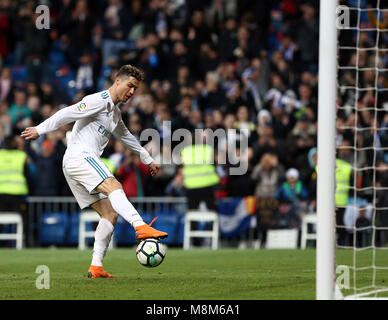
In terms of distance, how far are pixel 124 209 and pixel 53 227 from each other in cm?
760

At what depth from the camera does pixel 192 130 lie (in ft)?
54.3

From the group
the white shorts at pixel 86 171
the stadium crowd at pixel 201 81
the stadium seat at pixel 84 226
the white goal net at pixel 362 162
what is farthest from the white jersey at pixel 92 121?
the stadium seat at pixel 84 226

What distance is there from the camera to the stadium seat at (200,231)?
15906mm

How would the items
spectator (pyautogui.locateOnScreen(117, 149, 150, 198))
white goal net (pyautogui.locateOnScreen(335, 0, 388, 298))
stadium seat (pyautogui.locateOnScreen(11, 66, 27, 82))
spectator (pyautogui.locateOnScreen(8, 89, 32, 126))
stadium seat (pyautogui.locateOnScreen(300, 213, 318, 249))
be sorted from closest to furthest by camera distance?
white goal net (pyautogui.locateOnScreen(335, 0, 388, 298)) → stadium seat (pyautogui.locateOnScreen(300, 213, 318, 249)) → spectator (pyautogui.locateOnScreen(117, 149, 150, 198)) → spectator (pyautogui.locateOnScreen(8, 89, 32, 126)) → stadium seat (pyautogui.locateOnScreen(11, 66, 27, 82))

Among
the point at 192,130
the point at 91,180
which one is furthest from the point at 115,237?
the point at 91,180

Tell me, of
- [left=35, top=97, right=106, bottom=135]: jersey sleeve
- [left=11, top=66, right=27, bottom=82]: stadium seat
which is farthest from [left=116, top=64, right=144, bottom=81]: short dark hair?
[left=11, top=66, right=27, bottom=82]: stadium seat

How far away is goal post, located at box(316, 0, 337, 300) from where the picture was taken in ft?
23.3

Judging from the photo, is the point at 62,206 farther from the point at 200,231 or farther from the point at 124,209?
the point at 124,209

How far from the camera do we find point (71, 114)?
9219 millimetres

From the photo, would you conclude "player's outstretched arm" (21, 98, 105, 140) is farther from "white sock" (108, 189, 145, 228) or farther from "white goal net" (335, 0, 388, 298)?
"white goal net" (335, 0, 388, 298)

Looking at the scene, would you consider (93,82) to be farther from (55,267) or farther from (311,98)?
(55,267)

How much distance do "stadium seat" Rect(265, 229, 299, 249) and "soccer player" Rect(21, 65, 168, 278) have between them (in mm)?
6638

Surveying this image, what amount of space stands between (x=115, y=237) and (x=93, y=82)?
172 inches

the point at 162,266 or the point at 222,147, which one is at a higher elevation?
the point at 222,147
